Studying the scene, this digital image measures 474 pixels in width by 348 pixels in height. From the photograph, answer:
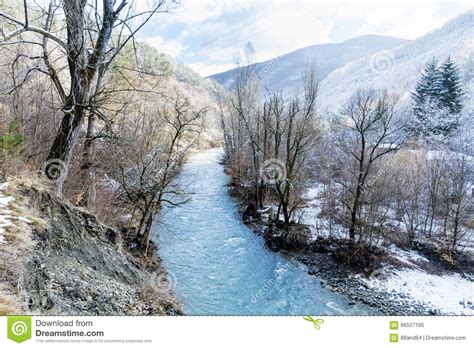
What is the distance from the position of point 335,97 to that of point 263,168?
3024 cm

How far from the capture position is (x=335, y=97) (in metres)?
39.4

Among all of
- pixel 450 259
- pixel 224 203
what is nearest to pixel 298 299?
pixel 450 259

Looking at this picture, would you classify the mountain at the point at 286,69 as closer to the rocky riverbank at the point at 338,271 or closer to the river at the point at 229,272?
the rocky riverbank at the point at 338,271

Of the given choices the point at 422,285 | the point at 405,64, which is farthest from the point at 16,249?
the point at 405,64

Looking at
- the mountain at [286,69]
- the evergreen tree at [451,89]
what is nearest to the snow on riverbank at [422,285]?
the mountain at [286,69]

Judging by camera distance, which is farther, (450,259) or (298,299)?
(450,259)

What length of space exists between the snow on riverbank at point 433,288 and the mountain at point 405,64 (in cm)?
2005

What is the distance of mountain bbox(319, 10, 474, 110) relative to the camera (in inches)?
1114

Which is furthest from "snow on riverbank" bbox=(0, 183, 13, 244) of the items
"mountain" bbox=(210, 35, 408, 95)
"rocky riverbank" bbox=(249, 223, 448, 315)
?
"mountain" bbox=(210, 35, 408, 95)

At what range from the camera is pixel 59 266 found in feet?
10.8

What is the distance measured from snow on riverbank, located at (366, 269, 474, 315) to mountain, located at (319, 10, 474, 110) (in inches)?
789

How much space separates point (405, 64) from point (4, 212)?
138ft

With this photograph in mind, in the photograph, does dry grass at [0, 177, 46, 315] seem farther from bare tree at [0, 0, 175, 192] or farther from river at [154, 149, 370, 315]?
river at [154, 149, 370, 315]
